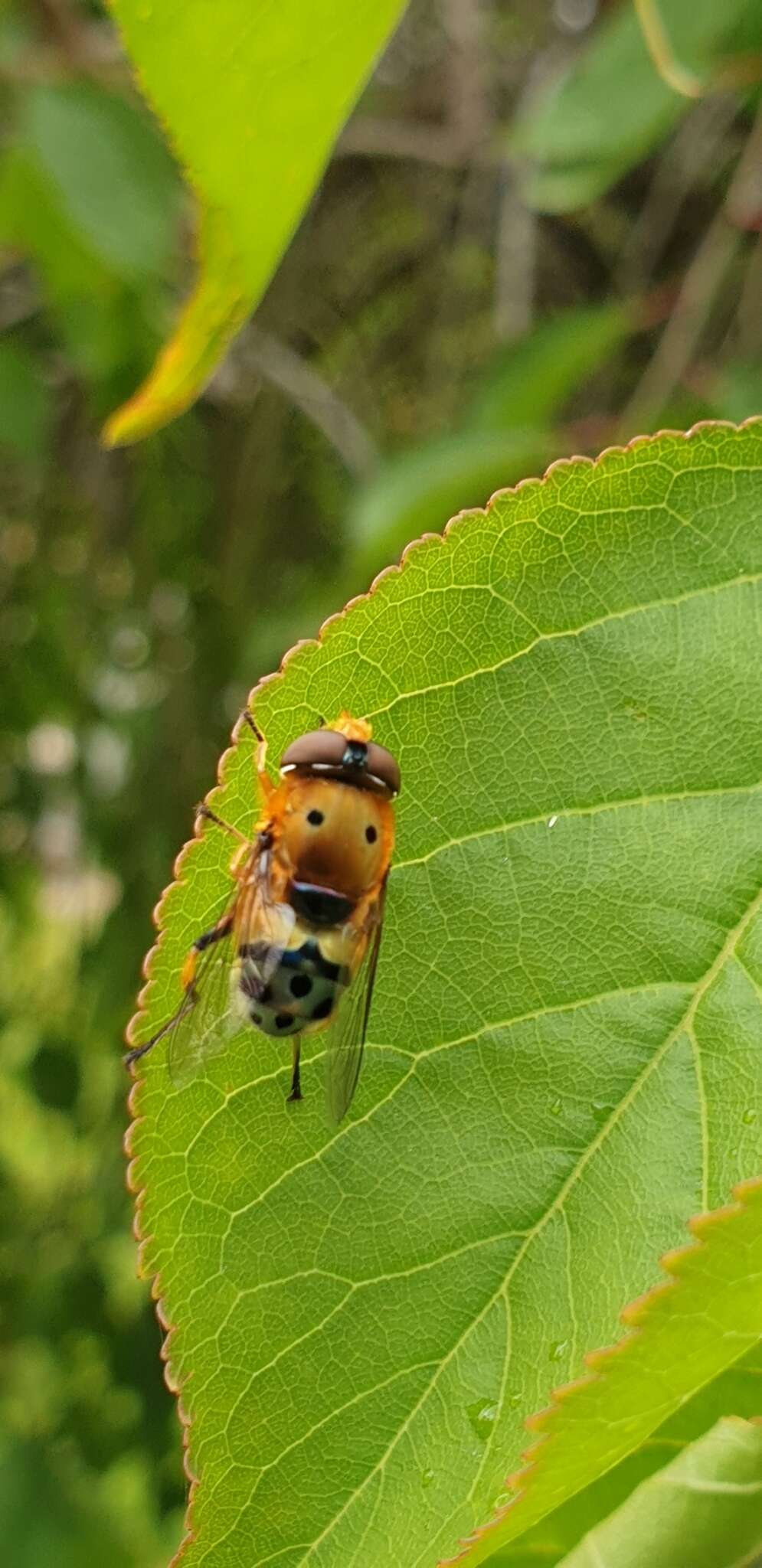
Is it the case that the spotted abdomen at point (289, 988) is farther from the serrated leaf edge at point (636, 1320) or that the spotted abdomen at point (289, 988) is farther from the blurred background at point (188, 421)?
the blurred background at point (188, 421)

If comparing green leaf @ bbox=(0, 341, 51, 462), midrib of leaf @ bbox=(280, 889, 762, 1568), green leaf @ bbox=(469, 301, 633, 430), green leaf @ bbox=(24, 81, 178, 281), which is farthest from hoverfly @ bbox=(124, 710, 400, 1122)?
green leaf @ bbox=(0, 341, 51, 462)

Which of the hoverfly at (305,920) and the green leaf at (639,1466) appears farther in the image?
the hoverfly at (305,920)

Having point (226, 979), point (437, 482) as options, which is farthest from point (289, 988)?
point (437, 482)

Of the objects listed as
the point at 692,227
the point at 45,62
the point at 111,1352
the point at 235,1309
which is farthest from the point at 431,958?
the point at 692,227

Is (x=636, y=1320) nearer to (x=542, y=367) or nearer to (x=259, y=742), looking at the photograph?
(x=259, y=742)

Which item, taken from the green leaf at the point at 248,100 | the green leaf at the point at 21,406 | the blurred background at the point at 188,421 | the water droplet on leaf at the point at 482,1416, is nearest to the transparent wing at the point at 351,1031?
the water droplet on leaf at the point at 482,1416

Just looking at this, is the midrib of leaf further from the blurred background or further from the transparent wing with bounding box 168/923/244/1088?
the blurred background
